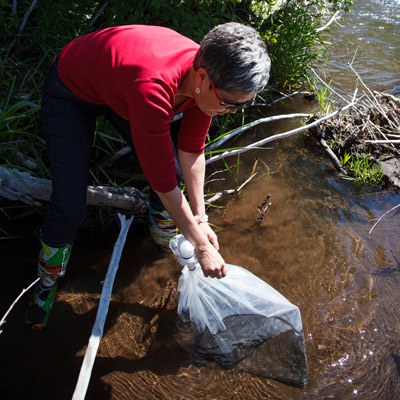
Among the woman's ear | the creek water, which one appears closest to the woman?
the woman's ear

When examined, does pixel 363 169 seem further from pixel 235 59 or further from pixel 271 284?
pixel 235 59

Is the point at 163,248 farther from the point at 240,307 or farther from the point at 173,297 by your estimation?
the point at 240,307

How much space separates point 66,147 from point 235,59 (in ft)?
2.78

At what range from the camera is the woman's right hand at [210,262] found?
170cm

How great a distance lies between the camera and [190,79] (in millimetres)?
1601

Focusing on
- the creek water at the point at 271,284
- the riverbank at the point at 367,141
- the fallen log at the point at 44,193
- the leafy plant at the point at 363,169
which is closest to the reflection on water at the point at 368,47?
the riverbank at the point at 367,141

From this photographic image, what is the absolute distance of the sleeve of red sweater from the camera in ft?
4.88

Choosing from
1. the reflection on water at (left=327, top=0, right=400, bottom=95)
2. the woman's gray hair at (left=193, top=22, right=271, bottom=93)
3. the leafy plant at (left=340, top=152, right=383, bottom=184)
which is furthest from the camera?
the reflection on water at (left=327, top=0, right=400, bottom=95)

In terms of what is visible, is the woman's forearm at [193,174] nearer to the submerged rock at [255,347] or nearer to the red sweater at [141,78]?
the red sweater at [141,78]

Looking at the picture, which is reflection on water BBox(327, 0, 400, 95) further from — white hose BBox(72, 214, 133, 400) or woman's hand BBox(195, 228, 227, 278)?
woman's hand BBox(195, 228, 227, 278)

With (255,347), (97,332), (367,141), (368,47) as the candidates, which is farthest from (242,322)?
(368,47)

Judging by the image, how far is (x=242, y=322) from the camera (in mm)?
2064

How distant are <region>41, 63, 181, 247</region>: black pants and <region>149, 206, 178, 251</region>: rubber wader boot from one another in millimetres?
483

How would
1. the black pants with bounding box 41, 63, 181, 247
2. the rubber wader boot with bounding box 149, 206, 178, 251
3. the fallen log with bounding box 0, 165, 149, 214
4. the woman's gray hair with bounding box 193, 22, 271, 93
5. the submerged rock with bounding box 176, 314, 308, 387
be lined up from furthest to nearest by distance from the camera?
the rubber wader boot with bounding box 149, 206, 178, 251, the fallen log with bounding box 0, 165, 149, 214, the submerged rock with bounding box 176, 314, 308, 387, the black pants with bounding box 41, 63, 181, 247, the woman's gray hair with bounding box 193, 22, 271, 93
